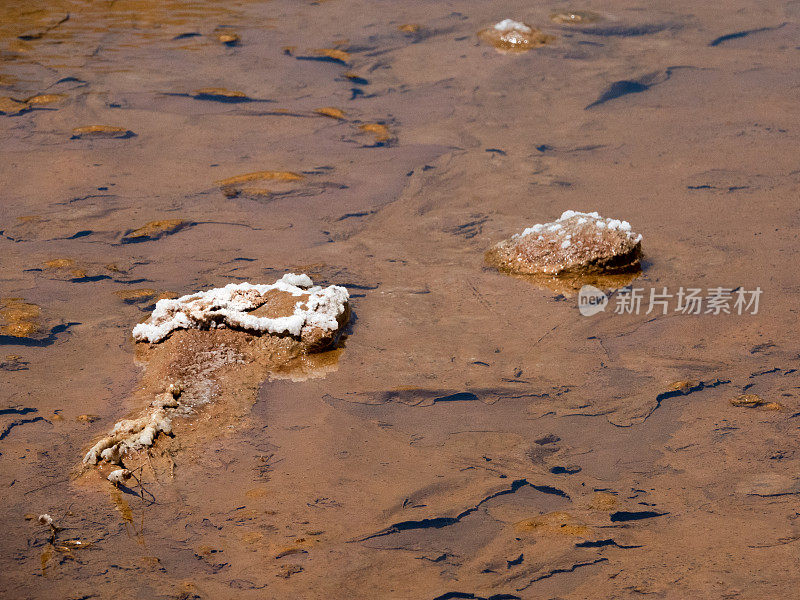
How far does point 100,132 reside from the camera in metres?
4.66

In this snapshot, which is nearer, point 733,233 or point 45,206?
point 733,233

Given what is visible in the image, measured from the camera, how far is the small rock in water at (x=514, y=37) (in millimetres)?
5906

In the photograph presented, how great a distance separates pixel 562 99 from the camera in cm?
514

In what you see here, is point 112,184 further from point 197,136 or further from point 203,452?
point 203,452

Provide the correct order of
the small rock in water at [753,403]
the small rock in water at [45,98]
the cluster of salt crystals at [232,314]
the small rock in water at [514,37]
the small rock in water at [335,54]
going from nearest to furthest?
the small rock in water at [753,403]
the cluster of salt crystals at [232,314]
the small rock in water at [45,98]
the small rock in water at [335,54]
the small rock in water at [514,37]

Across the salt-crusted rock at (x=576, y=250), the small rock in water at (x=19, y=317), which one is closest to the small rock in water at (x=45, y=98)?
the small rock in water at (x=19, y=317)

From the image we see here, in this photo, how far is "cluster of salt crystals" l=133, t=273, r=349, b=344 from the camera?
116 inches

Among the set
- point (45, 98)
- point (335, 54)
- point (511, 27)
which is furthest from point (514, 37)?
point (45, 98)

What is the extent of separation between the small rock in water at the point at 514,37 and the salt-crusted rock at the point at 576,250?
9.04ft

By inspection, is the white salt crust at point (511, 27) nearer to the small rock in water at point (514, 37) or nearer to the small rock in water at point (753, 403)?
the small rock in water at point (514, 37)

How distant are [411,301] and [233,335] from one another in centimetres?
74

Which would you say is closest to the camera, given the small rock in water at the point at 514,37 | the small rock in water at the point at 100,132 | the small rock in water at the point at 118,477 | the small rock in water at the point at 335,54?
the small rock in water at the point at 118,477

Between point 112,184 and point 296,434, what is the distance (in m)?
2.22

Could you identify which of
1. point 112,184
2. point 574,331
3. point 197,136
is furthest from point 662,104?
point 112,184
